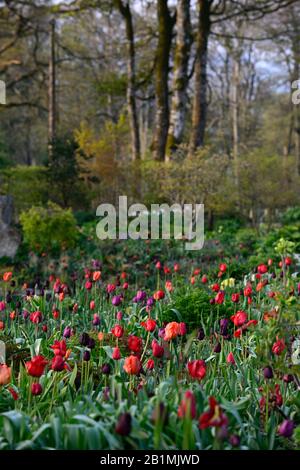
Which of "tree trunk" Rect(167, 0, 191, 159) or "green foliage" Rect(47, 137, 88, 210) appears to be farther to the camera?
"green foliage" Rect(47, 137, 88, 210)

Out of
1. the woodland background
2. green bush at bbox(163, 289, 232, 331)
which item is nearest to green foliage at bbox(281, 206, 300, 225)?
A: the woodland background

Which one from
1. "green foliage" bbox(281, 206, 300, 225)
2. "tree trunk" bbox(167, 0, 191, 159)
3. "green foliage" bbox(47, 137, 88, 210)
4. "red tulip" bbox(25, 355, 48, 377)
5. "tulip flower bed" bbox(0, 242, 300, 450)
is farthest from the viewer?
"green foliage" bbox(47, 137, 88, 210)

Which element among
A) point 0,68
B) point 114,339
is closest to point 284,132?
point 0,68

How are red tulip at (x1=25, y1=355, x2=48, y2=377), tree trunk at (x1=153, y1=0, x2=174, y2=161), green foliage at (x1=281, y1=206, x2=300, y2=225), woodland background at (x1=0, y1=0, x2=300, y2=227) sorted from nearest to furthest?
red tulip at (x1=25, y1=355, x2=48, y2=377)
green foliage at (x1=281, y1=206, x2=300, y2=225)
woodland background at (x1=0, y1=0, x2=300, y2=227)
tree trunk at (x1=153, y1=0, x2=174, y2=161)

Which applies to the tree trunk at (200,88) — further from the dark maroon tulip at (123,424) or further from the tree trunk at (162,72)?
the dark maroon tulip at (123,424)

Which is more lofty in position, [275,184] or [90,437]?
[275,184]

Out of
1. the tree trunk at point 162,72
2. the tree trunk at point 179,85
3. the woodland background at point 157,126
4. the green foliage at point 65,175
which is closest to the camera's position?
the woodland background at point 157,126

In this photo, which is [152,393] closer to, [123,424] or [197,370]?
Answer: [197,370]

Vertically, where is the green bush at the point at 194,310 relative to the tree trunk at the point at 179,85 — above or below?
below

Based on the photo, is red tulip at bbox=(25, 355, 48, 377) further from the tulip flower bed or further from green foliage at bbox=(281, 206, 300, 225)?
green foliage at bbox=(281, 206, 300, 225)

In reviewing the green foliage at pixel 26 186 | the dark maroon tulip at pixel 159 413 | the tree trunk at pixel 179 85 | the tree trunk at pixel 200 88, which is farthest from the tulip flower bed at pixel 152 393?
the green foliage at pixel 26 186

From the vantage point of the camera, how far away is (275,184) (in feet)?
44.7

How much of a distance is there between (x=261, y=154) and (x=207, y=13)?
427 centimetres
